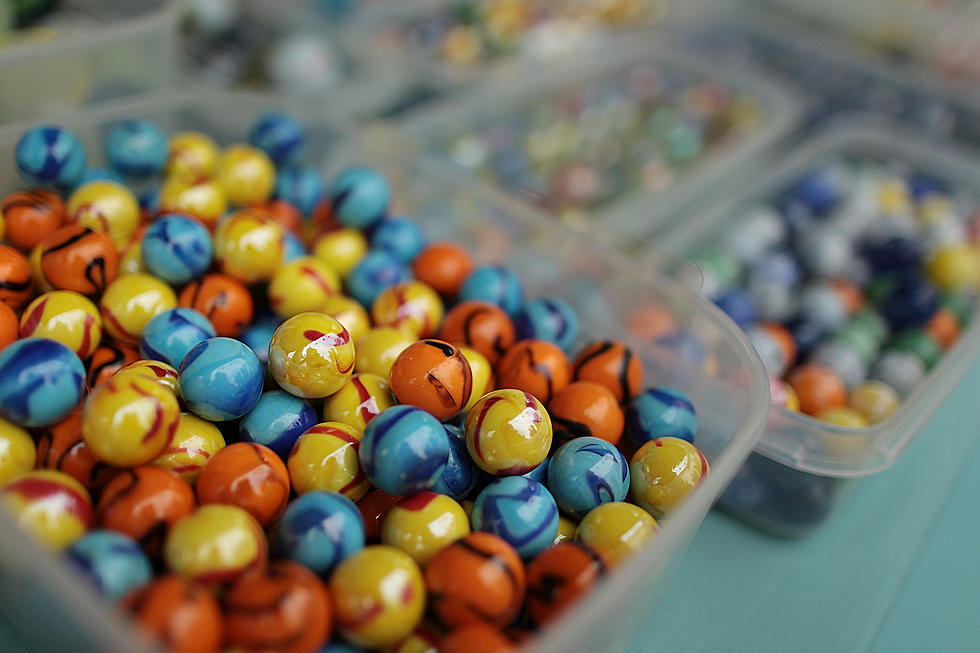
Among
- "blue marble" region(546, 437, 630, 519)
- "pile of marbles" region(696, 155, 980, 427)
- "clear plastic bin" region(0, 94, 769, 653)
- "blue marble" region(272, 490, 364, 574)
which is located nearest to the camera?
"clear plastic bin" region(0, 94, 769, 653)

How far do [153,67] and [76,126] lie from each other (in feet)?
0.81

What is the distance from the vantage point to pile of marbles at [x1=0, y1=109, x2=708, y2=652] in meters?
0.60

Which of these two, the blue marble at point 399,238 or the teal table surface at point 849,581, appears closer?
the teal table surface at point 849,581

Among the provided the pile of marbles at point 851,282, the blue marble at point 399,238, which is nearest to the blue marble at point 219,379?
the blue marble at point 399,238

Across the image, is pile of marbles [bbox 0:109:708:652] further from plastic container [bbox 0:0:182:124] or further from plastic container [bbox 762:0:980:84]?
plastic container [bbox 762:0:980:84]

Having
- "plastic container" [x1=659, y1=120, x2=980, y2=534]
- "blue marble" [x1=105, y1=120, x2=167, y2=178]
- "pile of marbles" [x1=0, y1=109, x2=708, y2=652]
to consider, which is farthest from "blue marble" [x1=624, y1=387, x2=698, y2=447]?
"blue marble" [x1=105, y1=120, x2=167, y2=178]

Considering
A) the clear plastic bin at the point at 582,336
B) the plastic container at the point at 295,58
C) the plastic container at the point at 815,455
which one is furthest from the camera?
the plastic container at the point at 295,58

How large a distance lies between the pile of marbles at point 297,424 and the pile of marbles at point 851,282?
1.12 feet

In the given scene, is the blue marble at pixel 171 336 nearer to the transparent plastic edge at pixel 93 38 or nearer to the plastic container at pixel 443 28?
the transparent plastic edge at pixel 93 38

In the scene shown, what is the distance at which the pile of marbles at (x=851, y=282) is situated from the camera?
1117 mm

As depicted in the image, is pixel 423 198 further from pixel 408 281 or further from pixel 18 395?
pixel 18 395

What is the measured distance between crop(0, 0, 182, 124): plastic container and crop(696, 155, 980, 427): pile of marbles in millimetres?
1020

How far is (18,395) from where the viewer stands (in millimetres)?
682

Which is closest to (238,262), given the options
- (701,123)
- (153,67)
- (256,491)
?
(256,491)
